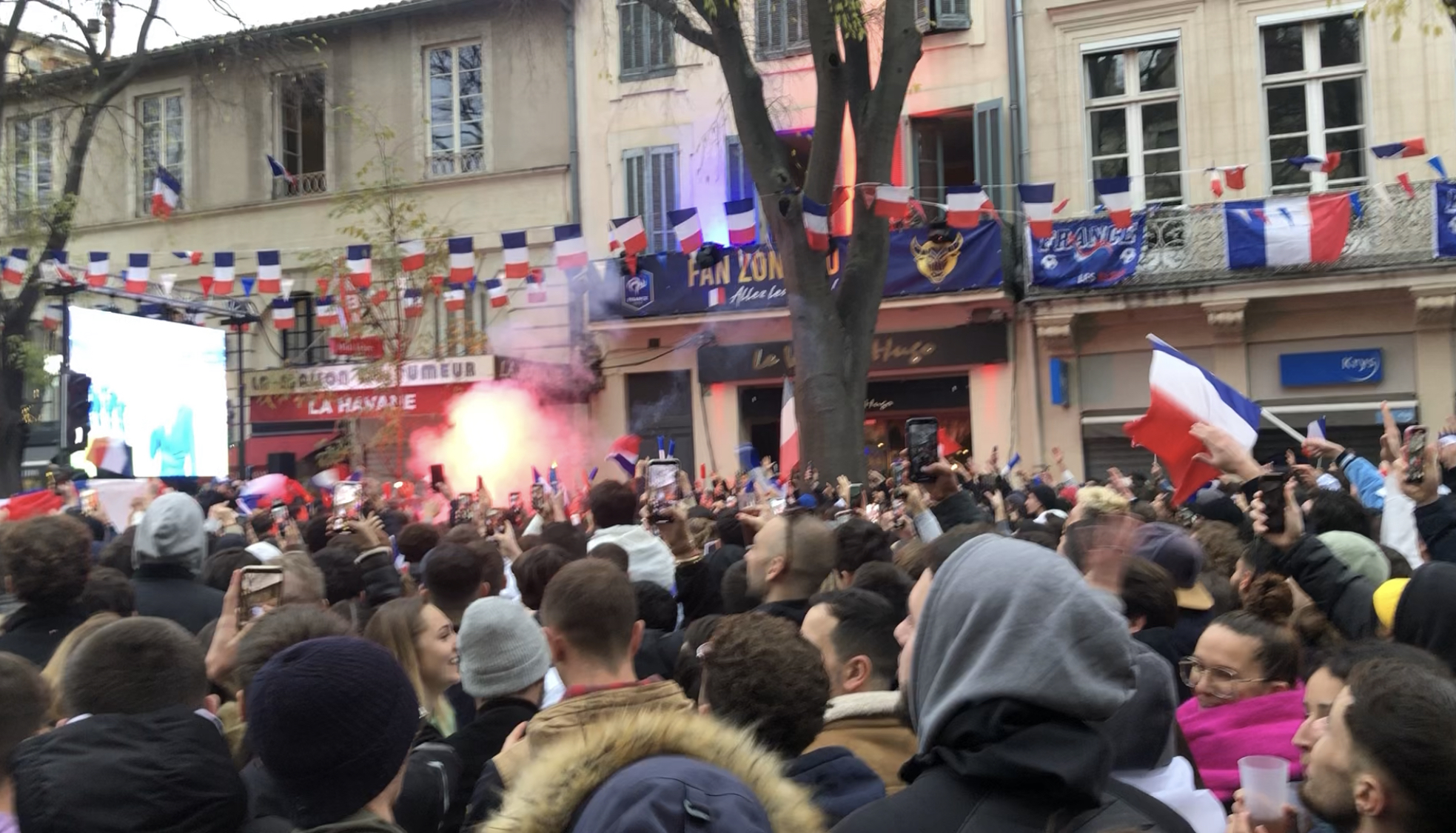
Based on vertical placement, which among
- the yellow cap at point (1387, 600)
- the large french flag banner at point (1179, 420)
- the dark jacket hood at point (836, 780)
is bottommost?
the dark jacket hood at point (836, 780)

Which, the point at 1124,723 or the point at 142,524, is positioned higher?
the point at 142,524

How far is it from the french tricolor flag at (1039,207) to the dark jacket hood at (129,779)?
46.5 feet

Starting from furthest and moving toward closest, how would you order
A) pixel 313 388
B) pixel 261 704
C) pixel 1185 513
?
pixel 313 388, pixel 1185 513, pixel 261 704

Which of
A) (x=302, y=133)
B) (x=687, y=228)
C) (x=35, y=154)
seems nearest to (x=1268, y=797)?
(x=687, y=228)

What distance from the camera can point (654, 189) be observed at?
2056 cm

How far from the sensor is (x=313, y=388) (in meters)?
21.3

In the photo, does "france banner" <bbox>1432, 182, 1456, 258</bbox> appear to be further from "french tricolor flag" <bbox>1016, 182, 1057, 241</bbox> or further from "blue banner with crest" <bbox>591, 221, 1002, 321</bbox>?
"blue banner with crest" <bbox>591, 221, 1002, 321</bbox>

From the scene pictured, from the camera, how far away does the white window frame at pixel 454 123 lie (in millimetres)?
21866

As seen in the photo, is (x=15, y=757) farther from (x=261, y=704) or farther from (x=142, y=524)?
(x=142, y=524)

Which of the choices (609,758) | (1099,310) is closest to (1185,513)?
(609,758)

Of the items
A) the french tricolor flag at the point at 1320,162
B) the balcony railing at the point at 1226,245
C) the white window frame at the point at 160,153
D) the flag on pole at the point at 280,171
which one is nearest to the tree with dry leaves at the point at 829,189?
the french tricolor flag at the point at 1320,162

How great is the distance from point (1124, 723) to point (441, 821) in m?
1.57

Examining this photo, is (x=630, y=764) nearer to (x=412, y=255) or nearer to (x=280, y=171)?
(x=412, y=255)

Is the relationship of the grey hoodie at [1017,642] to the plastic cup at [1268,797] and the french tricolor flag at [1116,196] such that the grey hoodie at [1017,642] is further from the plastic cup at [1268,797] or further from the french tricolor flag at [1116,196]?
the french tricolor flag at [1116,196]
